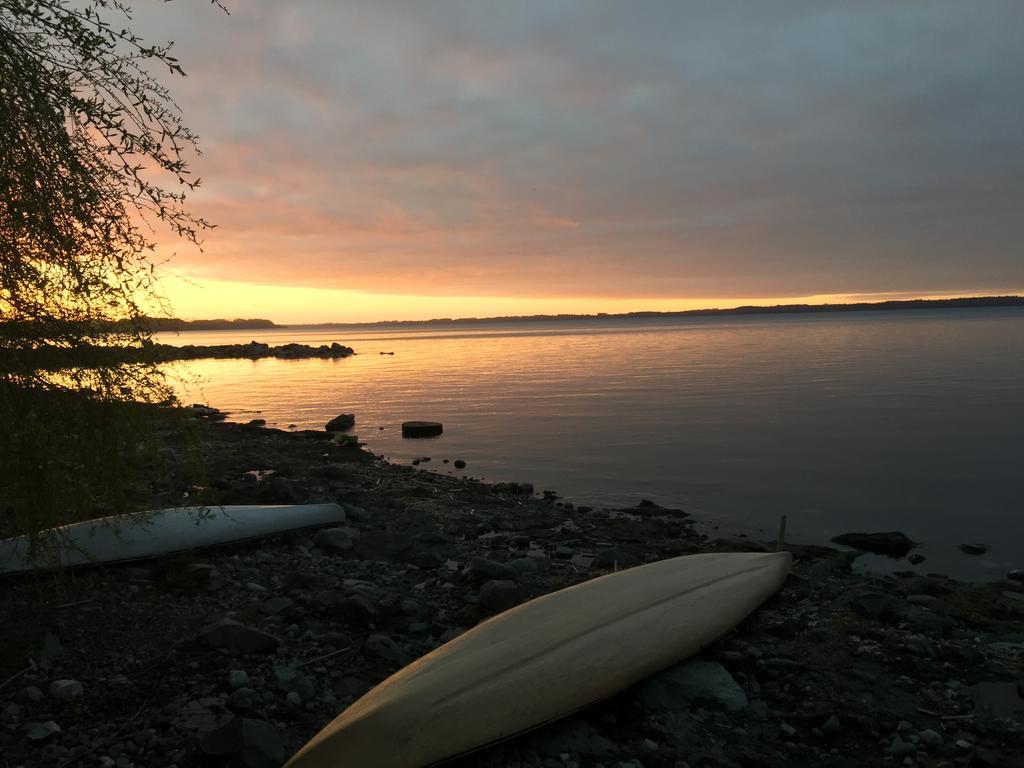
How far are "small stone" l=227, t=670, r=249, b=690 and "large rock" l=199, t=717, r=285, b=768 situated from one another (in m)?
0.69

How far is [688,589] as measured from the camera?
6.27m

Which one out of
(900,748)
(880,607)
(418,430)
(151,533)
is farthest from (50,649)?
(418,430)

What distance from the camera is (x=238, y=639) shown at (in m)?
5.46

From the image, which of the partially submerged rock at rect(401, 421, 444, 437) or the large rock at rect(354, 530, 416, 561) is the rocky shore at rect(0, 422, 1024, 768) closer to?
the large rock at rect(354, 530, 416, 561)

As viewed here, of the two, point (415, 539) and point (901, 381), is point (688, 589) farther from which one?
point (901, 381)

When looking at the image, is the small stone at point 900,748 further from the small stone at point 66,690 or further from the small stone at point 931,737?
the small stone at point 66,690

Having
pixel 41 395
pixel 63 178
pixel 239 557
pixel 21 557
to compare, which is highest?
pixel 63 178

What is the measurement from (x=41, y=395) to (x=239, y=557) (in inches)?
142

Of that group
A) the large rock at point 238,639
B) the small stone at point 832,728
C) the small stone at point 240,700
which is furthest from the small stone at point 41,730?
the small stone at point 832,728

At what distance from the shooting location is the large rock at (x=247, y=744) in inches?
159

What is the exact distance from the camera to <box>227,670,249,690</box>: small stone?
4.93 m

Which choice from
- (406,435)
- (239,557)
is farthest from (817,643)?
(406,435)

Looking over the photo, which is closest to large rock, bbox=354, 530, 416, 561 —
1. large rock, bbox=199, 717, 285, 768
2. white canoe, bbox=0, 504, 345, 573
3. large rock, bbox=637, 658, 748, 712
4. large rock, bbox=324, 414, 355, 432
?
white canoe, bbox=0, 504, 345, 573

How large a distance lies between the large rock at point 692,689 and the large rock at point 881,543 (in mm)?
5535
